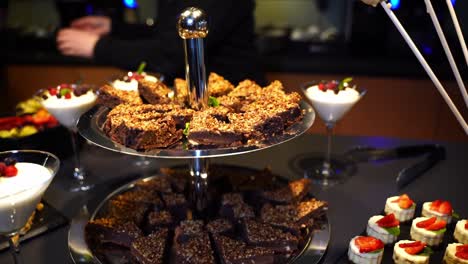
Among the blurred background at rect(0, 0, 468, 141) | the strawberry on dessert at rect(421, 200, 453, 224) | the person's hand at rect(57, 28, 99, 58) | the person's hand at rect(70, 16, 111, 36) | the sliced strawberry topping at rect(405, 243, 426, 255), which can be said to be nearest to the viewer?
the sliced strawberry topping at rect(405, 243, 426, 255)

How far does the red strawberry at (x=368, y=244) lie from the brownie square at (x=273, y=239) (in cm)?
20

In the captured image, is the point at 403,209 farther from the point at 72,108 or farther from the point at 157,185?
the point at 72,108

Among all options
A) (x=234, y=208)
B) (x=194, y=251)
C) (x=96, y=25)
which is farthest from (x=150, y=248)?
(x=96, y=25)

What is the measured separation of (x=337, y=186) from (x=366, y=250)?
22.9 inches

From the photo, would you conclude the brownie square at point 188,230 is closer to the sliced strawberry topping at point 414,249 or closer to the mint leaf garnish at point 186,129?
the mint leaf garnish at point 186,129

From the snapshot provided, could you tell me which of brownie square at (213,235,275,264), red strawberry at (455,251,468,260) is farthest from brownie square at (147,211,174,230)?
red strawberry at (455,251,468,260)

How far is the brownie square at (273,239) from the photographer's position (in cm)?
143

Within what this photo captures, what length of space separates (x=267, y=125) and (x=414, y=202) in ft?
2.76

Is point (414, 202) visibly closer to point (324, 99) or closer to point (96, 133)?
point (324, 99)

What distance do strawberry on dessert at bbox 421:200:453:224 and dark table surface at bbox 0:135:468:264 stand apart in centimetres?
12

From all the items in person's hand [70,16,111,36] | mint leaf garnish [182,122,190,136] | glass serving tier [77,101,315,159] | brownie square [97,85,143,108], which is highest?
person's hand [70,16,111,36]

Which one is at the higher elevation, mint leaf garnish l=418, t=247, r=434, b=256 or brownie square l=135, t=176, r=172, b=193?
brownie square l=135, t=176, r=172, b=193

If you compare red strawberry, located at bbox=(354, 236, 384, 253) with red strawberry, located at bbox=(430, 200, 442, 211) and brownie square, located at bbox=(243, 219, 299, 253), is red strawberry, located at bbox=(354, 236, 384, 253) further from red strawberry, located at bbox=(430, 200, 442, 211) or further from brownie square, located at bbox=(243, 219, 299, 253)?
red strawberry, located at bbox=(430, 200, 442, 211)

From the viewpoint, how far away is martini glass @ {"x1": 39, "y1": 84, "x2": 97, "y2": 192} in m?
1.89
